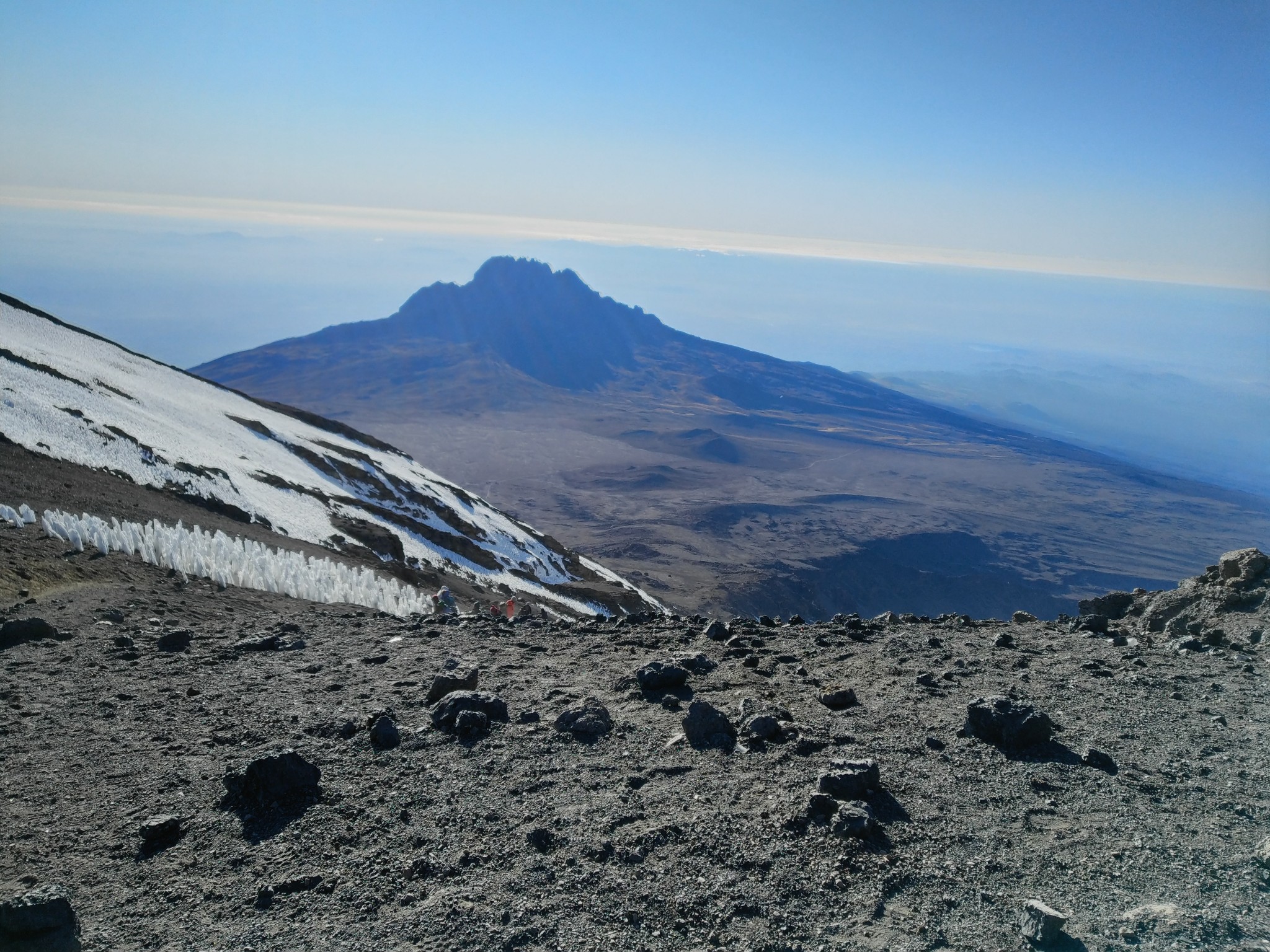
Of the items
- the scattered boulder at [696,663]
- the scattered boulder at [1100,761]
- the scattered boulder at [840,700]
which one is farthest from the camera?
the scattered boulder at [696,663]

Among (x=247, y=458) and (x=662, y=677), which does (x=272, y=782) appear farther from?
(x=247, y=458)

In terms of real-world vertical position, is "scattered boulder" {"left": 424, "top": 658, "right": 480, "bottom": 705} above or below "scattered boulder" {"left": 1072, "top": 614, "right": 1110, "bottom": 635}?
below

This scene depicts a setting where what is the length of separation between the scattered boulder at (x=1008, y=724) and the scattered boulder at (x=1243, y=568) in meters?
6.31

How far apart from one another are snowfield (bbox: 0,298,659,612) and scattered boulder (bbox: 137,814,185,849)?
17.5m

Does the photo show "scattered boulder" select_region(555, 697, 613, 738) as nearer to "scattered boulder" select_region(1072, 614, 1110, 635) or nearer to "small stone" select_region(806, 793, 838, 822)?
"small stone" select_region(806, 793, 838, 822)

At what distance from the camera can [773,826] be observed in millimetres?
5133

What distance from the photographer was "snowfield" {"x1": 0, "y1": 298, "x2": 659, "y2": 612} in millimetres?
21766

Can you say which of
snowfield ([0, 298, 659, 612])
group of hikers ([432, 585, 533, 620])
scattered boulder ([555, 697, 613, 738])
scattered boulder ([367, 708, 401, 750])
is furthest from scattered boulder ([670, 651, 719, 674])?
snowfield ([0, 298, 659, 612])

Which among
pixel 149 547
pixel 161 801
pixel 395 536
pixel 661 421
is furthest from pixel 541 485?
pixel 161 801

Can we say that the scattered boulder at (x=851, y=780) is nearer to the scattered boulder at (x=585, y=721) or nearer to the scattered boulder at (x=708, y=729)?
the scattered boulder at (x=708, y=729)

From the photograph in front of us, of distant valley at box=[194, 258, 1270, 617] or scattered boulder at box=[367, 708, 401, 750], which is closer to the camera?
scattered boulder at box=[367, 708, 401, 750]

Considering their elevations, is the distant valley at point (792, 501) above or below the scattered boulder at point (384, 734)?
below

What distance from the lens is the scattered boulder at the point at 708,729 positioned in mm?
6410

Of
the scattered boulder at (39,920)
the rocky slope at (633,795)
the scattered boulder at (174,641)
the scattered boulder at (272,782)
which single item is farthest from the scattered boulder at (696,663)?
the scattered boulder at (174,641)
